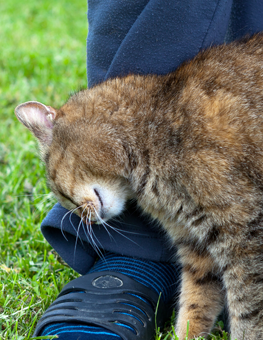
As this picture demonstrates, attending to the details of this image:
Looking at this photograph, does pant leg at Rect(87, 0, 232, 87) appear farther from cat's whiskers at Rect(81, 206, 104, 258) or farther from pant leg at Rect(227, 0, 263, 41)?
cat's whiskers at Rect(81, 206, 104, 258)

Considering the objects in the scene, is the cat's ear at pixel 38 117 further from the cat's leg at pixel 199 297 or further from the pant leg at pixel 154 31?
the cat's leg at pixel 199 297

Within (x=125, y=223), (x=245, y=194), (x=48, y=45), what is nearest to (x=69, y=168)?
(x=125, y=223)

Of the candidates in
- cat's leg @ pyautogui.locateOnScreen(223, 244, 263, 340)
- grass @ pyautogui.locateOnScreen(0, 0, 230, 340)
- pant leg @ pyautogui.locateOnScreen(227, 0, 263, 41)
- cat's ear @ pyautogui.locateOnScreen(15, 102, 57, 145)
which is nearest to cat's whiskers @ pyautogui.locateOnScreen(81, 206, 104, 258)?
grass @ pyautogui.locateOnScreen(0, 0, 230, 340)

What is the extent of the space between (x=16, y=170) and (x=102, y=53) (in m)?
1.25

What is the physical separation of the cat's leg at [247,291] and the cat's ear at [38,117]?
4.15 feet

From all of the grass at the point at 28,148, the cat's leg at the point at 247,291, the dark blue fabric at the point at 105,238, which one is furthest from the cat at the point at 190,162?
the grass at the point at 28,148

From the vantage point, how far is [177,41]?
2.51m

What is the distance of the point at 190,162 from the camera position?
2.01 m

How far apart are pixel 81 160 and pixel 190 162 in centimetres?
62

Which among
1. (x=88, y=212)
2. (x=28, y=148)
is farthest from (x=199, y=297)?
(x=28, y=148)

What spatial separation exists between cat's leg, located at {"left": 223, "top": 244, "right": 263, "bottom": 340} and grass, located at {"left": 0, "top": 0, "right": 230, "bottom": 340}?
370 millimetres

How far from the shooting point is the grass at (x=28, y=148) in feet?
7.46

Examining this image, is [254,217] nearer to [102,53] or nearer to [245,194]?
[245,194]

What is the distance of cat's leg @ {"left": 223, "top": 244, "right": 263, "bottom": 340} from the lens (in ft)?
6.22
